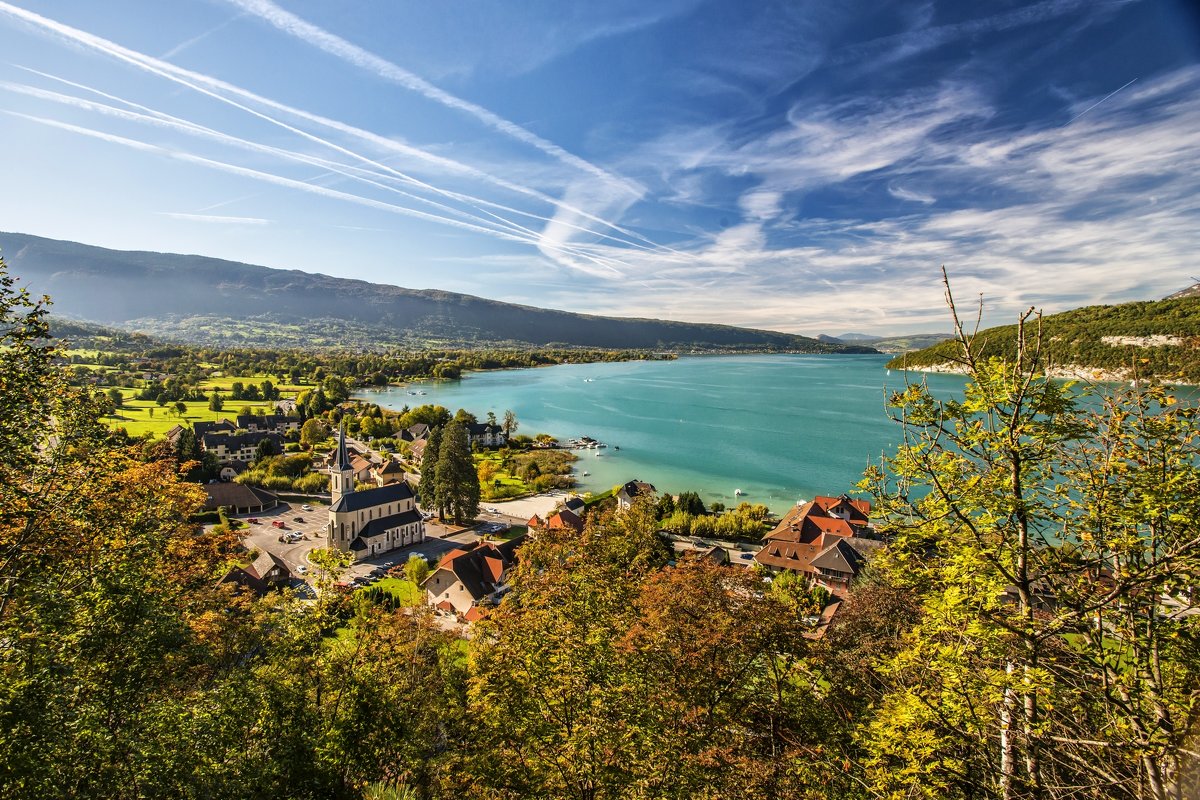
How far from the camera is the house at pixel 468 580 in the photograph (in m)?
19.6

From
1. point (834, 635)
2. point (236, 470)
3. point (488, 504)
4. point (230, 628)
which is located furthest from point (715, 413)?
point (230, 628)

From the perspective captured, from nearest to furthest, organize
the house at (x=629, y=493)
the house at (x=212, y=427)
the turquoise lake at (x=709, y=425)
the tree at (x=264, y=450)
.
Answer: the house at (x=629, y=493) → the turquoise lake at (x=709, y=425) → the tree at (x=264, y=450) → the house at (x=212, y=427)

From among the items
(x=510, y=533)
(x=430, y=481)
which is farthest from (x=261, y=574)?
(x=430, y=481)

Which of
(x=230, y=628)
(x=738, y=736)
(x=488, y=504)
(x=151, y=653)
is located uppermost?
(x=151, y=653)

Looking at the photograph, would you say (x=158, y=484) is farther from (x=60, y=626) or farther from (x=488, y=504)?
(x=488, y=504)

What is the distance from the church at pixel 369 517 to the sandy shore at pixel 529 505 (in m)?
6.92

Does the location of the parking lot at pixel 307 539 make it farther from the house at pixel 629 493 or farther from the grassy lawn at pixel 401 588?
the house at pixel 629 493

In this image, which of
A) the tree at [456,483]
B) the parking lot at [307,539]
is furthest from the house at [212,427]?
the tree at [456,483]

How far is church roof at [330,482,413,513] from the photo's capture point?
2500 centimetres

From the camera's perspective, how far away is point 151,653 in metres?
5.82

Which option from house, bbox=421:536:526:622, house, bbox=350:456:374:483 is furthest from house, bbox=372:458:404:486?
house, bbox=421:536:526:622

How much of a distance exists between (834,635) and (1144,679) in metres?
10.0

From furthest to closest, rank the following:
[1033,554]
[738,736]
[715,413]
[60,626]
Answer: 1. [715,413]
2. [738,736]
3. [60,626]
4. [1033,554]

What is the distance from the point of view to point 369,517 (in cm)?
2605
